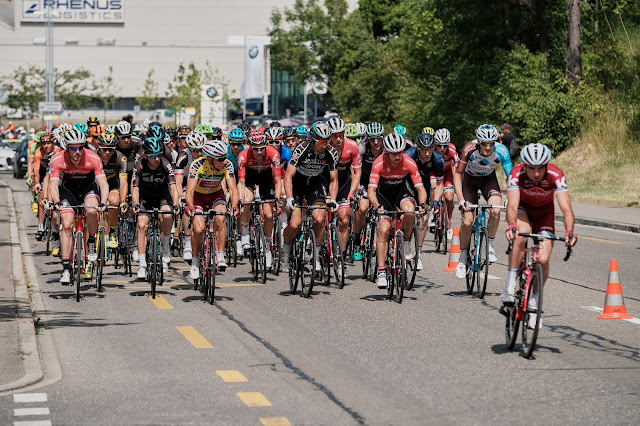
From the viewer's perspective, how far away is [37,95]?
93750 mm

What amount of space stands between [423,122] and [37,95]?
5561 centimetres

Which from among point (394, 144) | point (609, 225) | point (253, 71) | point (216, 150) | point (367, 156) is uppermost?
point (253, 71)

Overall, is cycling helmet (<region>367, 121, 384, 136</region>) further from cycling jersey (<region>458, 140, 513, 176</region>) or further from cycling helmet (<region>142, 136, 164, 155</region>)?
cycling helmet (<region>142, 136, 164, 155</region>)

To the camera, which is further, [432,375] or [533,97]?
[533,97]

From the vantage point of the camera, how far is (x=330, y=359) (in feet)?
30.5

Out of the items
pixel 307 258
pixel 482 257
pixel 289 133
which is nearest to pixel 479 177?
pixel 482 257

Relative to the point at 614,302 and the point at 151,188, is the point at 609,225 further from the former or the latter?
the point at 614,302

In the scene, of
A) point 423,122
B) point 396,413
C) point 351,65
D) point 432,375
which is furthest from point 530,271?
point 351,65

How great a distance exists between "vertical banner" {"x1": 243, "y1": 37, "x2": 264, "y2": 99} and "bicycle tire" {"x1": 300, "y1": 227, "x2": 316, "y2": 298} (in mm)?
89680

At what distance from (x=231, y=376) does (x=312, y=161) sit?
5577 millimetres

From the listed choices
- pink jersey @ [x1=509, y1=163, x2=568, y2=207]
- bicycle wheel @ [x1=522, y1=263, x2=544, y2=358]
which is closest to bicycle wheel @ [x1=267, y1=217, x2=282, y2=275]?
pink jersey @ [x1=509, y1=163, x2=568, y2=207]

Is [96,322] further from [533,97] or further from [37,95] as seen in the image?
[37,95]

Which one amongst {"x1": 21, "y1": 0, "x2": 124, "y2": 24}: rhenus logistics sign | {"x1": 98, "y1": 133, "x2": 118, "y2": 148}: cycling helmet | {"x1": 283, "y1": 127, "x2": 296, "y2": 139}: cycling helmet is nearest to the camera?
{"x1": 98, "y1": 133, "x2": 118, "y2": 148}: cycling helmet

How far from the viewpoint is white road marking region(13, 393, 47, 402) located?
7801mm
